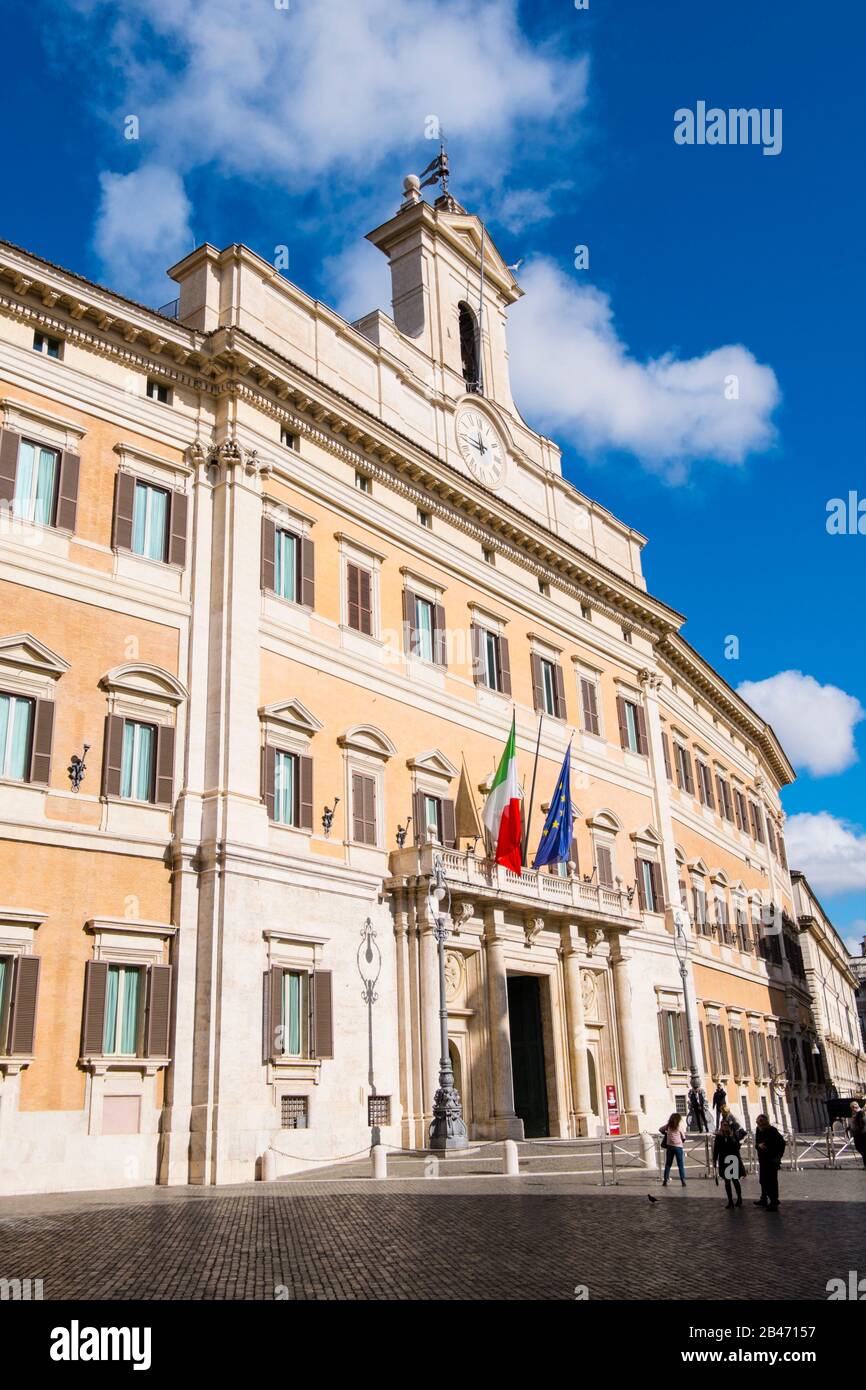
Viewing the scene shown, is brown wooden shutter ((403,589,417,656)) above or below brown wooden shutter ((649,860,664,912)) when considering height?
above

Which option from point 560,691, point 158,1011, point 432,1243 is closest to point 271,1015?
point 158,1011

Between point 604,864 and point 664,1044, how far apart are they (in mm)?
5456

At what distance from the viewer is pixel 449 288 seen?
34188mm

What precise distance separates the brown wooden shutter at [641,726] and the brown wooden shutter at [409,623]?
40.5 feet

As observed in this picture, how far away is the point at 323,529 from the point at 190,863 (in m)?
8.79

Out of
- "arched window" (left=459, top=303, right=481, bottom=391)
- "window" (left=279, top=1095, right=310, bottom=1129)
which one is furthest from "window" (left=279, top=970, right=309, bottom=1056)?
"arched window" (left=459, top=303, right=481, bottom=391)

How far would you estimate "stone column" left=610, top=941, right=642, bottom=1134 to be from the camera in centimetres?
3047

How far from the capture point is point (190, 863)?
69.9 feet

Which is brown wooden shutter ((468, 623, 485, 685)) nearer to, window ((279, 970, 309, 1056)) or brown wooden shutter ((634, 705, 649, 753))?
brown wooden shutter ((634, 705, 649, 753))

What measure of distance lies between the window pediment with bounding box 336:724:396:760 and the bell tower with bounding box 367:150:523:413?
11.2 meters

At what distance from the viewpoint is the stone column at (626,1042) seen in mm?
30469

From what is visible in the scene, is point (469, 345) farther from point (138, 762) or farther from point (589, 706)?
point (138, 762)
